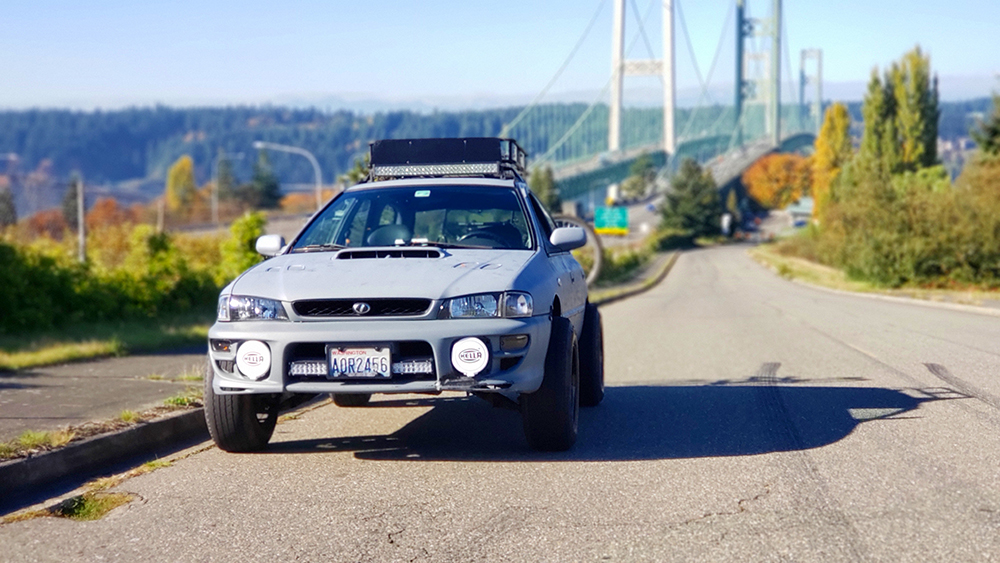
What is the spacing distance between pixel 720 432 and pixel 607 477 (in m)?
1.51

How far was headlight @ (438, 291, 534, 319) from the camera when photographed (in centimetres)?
534

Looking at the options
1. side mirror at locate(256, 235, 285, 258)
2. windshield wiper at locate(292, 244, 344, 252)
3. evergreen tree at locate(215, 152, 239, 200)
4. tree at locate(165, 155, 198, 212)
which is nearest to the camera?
windshield wiper at locate(292, 244, 344, 252)

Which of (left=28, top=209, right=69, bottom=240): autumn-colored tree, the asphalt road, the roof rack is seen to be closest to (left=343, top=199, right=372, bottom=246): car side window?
the roof rack

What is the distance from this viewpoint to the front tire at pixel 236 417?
575 cm

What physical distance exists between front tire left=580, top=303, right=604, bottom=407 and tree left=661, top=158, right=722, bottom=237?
326ft

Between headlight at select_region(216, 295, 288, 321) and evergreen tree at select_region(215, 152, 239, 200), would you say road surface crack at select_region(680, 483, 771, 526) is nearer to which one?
headlight at select_region(216, 295, 288, 321)

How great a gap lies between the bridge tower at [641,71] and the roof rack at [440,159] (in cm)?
8218

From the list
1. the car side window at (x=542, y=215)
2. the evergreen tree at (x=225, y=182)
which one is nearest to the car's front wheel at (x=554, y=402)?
the car side window at (x=542, y=215)

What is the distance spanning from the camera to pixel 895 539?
4047 millimetres

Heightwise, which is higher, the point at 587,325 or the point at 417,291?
the point at 417,291

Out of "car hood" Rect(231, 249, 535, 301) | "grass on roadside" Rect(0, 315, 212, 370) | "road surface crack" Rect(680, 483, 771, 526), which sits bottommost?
"grass on roadside" Rect(0, 315, 212, 370)

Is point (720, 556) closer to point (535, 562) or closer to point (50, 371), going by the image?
point (535, 562)

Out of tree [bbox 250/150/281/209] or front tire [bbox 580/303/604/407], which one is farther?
tree [bbox 250/150/281/209]

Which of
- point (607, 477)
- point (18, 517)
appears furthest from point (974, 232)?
point (18, 517)
